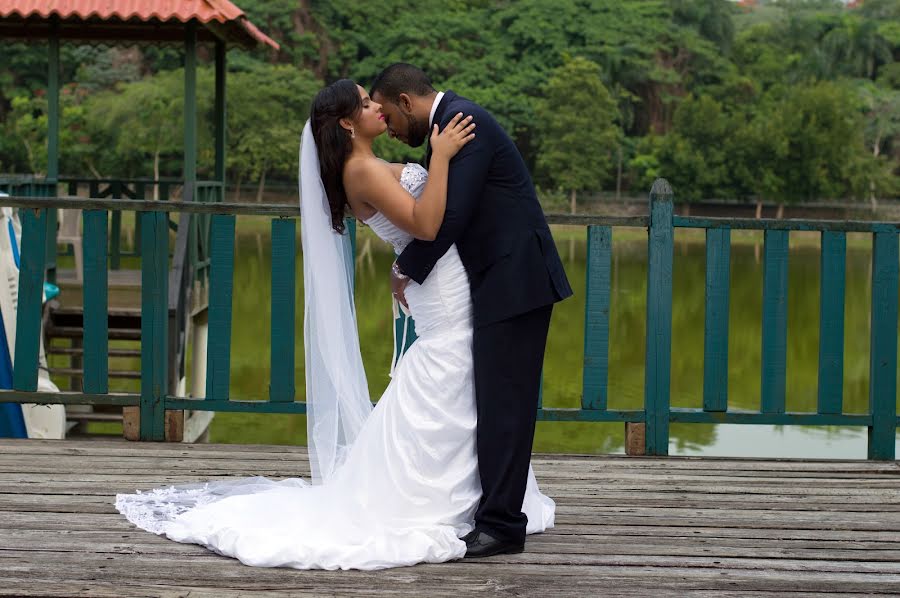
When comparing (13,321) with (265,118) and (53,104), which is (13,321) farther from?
(265,118)

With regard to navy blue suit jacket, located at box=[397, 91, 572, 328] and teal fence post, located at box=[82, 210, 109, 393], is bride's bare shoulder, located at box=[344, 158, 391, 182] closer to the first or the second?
navy blue suit jacket, located at box=[397, 91, 572, 328]

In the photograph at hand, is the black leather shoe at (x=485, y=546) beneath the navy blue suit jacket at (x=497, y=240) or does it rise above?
beneath

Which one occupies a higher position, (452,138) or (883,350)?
(452,138)

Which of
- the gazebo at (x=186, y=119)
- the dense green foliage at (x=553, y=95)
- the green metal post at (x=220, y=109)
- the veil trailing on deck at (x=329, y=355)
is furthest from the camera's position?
the dense green foliage at (x=553, y=95)

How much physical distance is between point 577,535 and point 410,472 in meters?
0.52

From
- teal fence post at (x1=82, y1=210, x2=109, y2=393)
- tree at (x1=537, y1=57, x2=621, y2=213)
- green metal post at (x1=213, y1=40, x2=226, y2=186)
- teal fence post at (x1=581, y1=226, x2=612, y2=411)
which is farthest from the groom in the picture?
tree at (x1=537, y1=57, x2=621, y2=213)

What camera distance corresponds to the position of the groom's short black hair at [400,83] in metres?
3.23

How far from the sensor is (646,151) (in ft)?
168

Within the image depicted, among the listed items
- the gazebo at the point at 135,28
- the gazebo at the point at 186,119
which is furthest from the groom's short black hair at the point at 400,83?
the gazebo at the point at 135,28

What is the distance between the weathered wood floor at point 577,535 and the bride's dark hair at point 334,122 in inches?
42.2

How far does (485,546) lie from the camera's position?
3.25m

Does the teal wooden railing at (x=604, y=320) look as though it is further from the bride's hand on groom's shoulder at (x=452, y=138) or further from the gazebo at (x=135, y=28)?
the gazebo at (x=135, y=28)

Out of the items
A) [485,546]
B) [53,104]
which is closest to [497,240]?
[485,546]

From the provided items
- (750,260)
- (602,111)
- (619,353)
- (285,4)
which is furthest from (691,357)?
(285,4)
